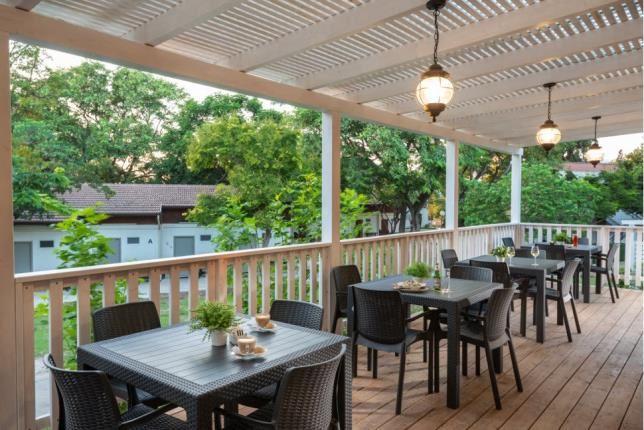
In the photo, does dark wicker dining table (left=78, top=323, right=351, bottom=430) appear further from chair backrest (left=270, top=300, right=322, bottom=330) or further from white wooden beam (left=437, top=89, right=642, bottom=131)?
white wooden beam (left=437, top=89, right=642, bottom=131)

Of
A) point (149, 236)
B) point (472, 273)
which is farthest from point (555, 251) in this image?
point (149, 236)

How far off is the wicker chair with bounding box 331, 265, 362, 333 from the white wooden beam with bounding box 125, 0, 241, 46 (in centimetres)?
247

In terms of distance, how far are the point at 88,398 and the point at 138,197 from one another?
11.1 m

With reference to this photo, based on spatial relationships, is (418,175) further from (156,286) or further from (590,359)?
(156,286)

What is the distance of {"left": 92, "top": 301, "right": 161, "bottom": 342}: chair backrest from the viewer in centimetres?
259

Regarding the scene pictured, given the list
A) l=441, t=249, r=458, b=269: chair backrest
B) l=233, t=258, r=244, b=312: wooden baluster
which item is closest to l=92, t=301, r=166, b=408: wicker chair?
l=233, t=258, r=244, b=312: wooden baluster

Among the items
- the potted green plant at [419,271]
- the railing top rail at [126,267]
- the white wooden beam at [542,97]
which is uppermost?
the white wooden beam at [542,97]

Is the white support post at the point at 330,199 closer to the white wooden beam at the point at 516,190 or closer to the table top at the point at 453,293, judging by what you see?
the table top at the point at 453,293

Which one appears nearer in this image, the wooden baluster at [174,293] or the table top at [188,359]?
the table top at [188,359]

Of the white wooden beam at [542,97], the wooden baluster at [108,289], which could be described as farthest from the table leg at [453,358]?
the white wooden beam at [542,97]

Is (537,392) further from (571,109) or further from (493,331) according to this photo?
(571,109)

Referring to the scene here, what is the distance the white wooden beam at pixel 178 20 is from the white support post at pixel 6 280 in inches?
34.3

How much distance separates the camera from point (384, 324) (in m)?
3.28

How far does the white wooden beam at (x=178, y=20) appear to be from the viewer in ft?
9.51
